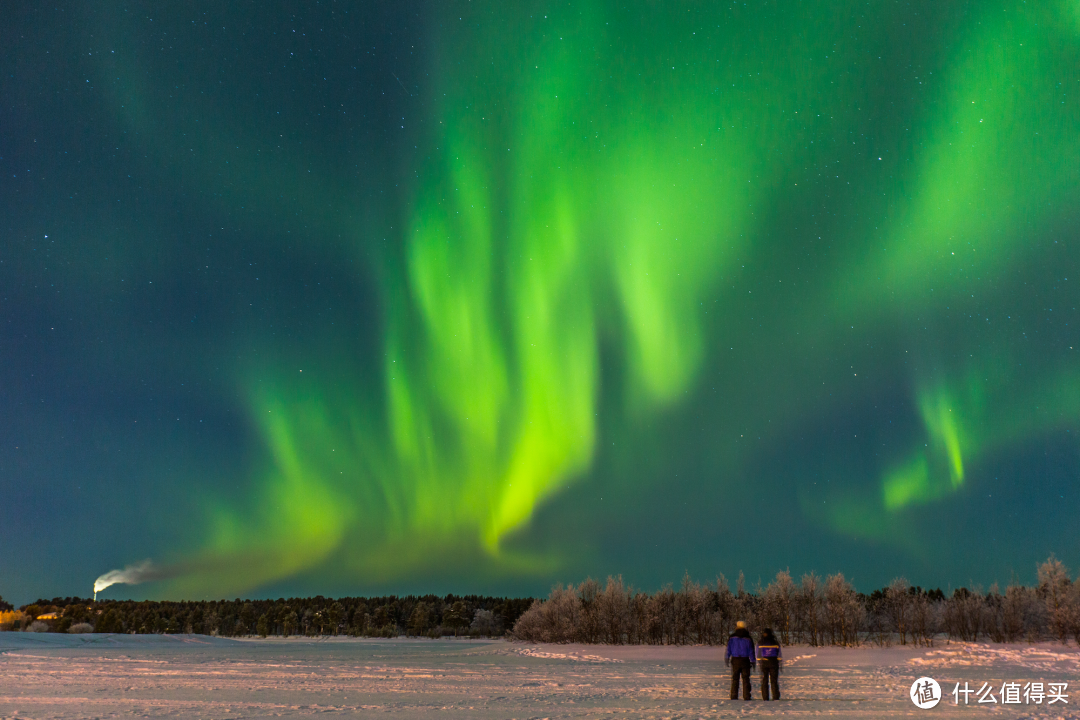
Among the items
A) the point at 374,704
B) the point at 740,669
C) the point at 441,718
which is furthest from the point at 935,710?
the point at 374,704

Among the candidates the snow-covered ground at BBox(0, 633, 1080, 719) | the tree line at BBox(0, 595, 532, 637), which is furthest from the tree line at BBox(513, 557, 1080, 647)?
the snow-covered ground at BBox(0, 633, 1080, 719)

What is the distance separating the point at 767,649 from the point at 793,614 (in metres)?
95.0

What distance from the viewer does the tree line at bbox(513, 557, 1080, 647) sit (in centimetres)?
9962

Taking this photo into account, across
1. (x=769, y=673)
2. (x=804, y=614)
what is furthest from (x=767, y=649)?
(x=804, y=614)

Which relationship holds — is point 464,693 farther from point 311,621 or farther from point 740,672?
point 311,621

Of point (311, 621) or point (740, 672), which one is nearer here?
Result: point (740, 672)

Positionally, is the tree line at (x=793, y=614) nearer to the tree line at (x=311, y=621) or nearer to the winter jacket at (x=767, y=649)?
the tree line at (x=311, y=621)

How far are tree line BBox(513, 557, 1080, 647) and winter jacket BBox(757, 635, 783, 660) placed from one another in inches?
3183

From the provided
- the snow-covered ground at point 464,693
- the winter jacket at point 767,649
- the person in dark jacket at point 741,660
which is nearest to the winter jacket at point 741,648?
the person in dark jacket at point 741,660

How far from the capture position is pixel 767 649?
2236 cm

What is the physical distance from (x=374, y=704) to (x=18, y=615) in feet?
535

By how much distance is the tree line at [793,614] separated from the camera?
327 ft

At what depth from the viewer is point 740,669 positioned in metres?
22.5

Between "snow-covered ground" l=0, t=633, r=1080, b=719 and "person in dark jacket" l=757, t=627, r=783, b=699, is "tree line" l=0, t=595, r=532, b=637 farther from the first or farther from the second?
"person in dark jacket" l=757, t=627, r=783, b=699
